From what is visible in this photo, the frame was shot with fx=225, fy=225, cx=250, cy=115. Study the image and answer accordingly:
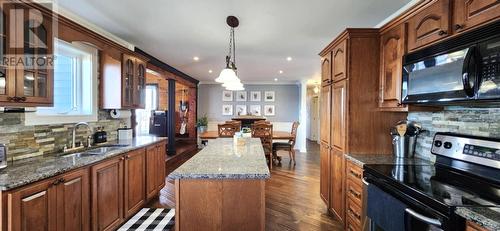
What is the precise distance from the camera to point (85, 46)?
8.80 ft

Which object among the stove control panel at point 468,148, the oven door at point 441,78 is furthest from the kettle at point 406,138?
the oven door at point 441,78

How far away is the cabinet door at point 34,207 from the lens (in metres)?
1.37

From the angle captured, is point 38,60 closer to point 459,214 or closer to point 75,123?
point 75,123

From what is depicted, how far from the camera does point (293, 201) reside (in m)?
3.21

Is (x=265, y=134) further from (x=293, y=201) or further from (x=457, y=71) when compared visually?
(x=457, y=71)

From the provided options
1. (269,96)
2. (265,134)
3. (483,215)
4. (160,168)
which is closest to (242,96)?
(269,96)

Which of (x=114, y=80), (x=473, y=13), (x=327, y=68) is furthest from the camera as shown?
(x=114, y=80)

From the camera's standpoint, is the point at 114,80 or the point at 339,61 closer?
the point at 339,61

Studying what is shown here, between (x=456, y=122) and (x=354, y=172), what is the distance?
86 centimetres

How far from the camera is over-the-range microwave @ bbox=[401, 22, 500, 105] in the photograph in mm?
1180

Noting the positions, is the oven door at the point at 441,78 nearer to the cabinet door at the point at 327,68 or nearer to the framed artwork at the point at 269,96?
the cabinet door at the point at 327,68

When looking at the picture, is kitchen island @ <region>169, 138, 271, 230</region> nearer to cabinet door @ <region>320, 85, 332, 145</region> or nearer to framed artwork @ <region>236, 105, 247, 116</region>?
cabinet door @ <region>320, 85, 332, 145</region>

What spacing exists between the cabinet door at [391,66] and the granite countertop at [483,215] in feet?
3.47

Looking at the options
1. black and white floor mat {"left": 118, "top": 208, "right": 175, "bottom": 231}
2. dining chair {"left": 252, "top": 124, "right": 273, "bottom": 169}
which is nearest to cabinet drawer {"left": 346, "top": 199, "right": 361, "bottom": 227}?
black and white floor mat {"left": 118, "top": 208, "right": 175, "bottom": 231}
